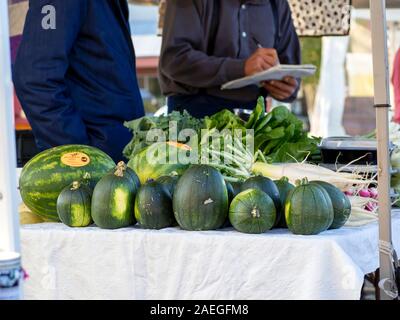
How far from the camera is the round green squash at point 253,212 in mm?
2191

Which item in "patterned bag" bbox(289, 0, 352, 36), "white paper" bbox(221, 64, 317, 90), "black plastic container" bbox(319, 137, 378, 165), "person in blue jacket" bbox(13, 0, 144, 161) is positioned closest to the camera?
"black plastic container" bbox(319, 137, 378, 165)

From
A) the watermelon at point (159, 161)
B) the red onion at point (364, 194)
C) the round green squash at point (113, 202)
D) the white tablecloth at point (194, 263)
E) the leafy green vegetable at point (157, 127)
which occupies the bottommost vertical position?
the white tablecloth at point (194, 263)

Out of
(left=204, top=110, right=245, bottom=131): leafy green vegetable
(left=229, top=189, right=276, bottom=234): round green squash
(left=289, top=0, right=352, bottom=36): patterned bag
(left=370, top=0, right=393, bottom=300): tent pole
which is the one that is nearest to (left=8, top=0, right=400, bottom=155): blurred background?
(left=289, top=0, right=352, bottom=36): patterned bag

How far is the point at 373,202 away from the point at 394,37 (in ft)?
24.7

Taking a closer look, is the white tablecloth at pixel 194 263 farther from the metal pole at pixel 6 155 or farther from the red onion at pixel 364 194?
the metal pole at pixel 6 155

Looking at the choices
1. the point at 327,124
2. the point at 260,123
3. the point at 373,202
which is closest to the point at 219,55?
the point at 260,123

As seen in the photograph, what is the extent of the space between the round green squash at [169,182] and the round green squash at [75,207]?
24 cm

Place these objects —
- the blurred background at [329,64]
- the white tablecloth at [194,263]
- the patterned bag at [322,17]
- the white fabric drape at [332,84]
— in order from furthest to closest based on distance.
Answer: the white fabric drape at [332,84] → the blurred background at [329,64] → the patterned bag at [322,17] → the white tablecloth at [194,263]

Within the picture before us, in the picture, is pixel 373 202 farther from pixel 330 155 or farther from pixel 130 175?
pixel 130 175

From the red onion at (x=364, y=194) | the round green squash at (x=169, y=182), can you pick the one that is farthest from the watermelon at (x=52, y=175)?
the red onion at (x=364, y=194)

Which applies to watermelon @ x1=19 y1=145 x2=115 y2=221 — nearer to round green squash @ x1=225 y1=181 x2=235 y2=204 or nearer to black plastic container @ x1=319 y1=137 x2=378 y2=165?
round green squash @ x1=225 y1=181 x2=235 y2=204

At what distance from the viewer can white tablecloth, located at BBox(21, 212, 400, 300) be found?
2.09m

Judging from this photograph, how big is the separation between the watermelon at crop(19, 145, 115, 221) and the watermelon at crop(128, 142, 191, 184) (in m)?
0.12

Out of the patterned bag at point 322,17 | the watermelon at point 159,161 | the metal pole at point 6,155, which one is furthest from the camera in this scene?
the patterned bag at point 322,17
